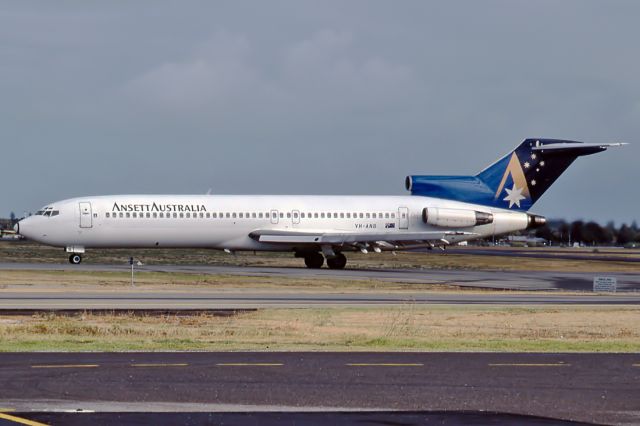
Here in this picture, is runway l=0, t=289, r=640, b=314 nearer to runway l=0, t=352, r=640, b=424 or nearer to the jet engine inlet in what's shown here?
runway l=0, t=352, r=640, b=424

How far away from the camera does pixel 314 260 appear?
61688 millimetres

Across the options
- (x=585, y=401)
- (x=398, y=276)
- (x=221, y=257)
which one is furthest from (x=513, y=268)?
(x=585, y=401)

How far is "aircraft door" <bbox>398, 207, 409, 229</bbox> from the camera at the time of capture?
6212 centimetres

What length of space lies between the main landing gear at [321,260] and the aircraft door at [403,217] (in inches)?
145

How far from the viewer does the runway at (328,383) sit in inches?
555

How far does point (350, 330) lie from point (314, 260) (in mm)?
35374

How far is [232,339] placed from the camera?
76.7ft

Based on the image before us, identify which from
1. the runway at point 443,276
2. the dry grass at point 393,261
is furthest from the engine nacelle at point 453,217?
the runway at point 443,276

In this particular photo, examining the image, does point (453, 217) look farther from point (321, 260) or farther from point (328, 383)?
point (328, 383)

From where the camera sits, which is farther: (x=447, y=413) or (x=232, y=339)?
(x=232, y=339)

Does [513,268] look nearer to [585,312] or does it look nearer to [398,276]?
[398,276]

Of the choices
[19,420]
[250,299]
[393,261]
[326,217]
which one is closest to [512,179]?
[393,261]

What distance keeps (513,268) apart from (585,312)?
1307 inches

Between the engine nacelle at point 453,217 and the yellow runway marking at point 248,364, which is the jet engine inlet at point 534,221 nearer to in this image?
the engine nacelle at point 453,217
